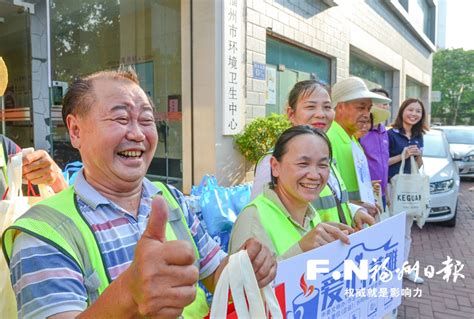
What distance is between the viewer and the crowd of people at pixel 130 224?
2.75ft

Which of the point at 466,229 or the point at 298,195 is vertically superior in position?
the point at 298,195

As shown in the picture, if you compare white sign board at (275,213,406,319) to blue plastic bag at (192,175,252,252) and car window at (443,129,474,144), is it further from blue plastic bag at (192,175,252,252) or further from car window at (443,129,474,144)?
car window at (443,129,474,144)

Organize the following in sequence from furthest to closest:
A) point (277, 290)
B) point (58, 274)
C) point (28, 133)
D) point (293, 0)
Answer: point (293, 0) → point (28, 133) → point (277, 290) → point (58, 274)

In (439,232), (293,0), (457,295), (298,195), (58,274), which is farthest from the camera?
(293,0)

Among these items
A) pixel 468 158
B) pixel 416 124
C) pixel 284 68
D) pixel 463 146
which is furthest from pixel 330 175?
pixel 463 146

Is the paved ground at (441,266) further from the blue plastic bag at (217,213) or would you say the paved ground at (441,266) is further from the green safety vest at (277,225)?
the green safety vest at (277,225)

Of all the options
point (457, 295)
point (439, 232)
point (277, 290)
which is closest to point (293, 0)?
point (439, 232)

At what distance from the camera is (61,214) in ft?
3.61

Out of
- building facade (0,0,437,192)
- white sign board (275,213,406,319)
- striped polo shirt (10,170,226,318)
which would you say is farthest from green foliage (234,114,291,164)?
striped polo shirt (10,170,226,318)

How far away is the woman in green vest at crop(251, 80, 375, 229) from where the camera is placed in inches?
81.3

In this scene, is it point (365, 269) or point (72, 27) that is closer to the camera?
point (365, 269)

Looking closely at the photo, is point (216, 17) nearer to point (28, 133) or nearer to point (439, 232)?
point (28, 133)

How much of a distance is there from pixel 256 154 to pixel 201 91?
1193 mm

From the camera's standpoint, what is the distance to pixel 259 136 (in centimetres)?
564
